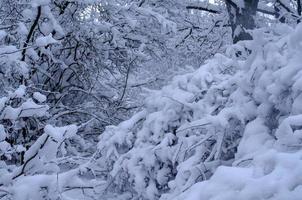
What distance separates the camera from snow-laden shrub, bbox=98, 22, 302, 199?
2.03 meters

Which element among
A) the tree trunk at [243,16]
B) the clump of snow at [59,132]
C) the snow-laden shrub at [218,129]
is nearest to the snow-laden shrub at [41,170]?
the clump of snow at [59,132]

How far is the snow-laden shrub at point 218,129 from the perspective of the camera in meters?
2.03

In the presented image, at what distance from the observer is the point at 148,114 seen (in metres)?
4.24

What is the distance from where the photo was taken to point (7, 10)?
6.30 meters

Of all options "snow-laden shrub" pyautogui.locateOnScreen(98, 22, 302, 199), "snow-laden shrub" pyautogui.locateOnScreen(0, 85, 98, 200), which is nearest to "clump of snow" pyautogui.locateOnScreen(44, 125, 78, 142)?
"snow-laden shrub" pyautogui.locateOnScreen(0, 85, 98, 200)

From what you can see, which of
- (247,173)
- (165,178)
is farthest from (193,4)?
(247,173)

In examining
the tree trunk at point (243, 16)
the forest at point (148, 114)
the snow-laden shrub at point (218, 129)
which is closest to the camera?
the snow-laden shrub at point (218, 129)

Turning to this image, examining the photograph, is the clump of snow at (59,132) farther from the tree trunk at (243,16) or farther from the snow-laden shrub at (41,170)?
the tree trunk at (243,16)

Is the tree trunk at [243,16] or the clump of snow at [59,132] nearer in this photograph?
the clump of snow at [59,132]

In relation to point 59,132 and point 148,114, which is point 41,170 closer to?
point 59,132

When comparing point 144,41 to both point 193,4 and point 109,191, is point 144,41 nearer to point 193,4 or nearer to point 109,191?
point 193,4

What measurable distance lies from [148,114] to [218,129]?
1262 mm

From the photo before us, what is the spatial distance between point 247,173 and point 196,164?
152cm

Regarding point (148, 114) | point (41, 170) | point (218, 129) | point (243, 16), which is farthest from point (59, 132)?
point (243, 16)
